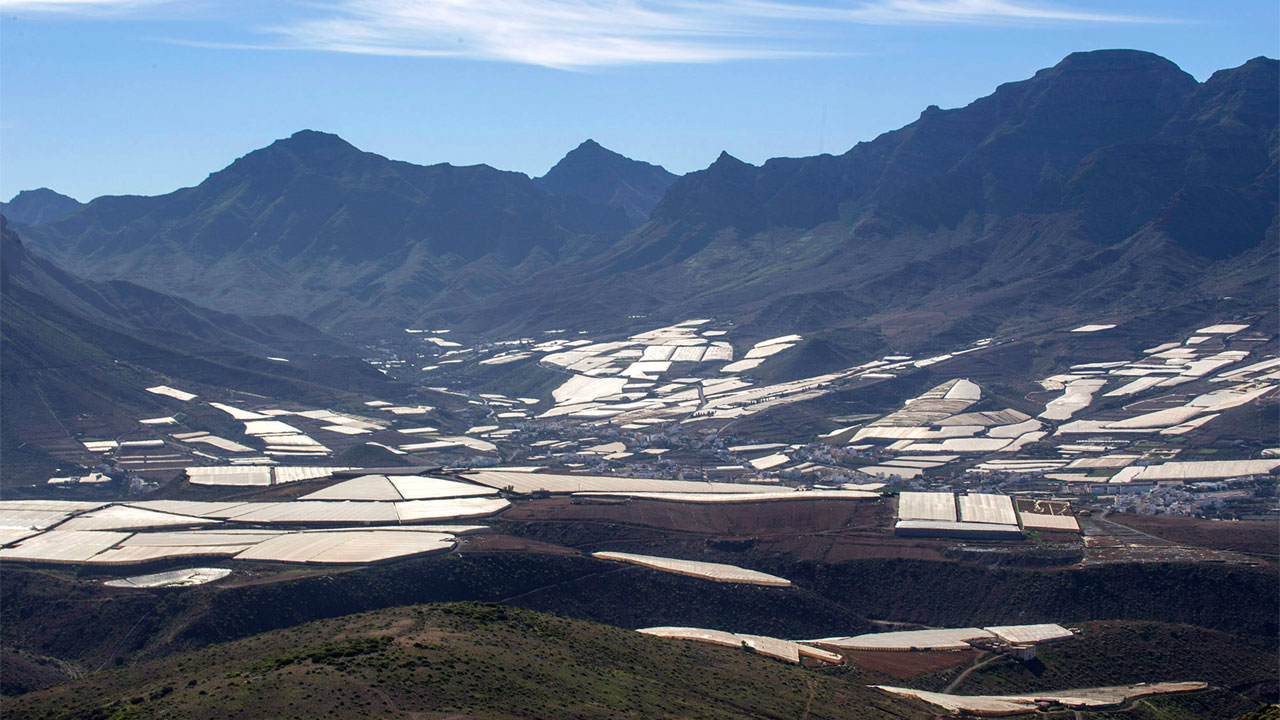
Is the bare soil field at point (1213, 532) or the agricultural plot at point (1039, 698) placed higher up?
the bare soil field at point (1213, 532)

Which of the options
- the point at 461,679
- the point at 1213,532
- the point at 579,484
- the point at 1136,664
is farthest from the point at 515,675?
the point at 1213,532

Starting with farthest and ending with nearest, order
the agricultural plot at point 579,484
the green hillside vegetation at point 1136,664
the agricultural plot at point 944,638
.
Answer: the agricultural plot at point 579,484
the agricultural plot at point 944,638
the green hillside vegetation at point 1136,664

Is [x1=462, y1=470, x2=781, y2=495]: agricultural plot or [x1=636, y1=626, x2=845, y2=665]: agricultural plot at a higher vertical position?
[x1=462, y1=470, x2=781, y2=495]: agricultural plot

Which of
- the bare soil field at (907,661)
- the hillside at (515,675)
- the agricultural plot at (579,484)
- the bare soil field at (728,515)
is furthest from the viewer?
the agricultural plot at (579,484)

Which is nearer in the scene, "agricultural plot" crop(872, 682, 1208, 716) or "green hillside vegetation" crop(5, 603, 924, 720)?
"green hillside vegetation" crop(5, 603, 924, 720)

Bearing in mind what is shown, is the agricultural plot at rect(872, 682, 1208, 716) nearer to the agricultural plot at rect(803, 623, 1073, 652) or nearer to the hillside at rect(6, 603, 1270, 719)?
the hillside at rect(6, 603, 1270, 719)

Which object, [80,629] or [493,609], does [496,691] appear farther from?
[80,629]

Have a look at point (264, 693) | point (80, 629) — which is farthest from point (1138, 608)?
point (80, 629)

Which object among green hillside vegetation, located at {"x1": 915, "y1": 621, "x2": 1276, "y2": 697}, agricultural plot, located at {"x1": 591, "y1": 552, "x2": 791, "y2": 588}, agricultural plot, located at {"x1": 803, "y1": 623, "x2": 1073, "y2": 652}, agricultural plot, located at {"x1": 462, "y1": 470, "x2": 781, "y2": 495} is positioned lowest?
green hillside vegetation, located at {"x1": 915, "y1": 621, "x2": 1276, "y2": 697}

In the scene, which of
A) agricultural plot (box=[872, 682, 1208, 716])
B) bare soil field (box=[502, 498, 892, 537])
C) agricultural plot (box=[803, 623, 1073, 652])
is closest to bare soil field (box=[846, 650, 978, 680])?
agricultural plot (box=[803, 623, 1073, 652])

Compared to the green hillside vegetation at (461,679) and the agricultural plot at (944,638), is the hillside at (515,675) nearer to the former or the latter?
the green hillside vegetation at (461,679)

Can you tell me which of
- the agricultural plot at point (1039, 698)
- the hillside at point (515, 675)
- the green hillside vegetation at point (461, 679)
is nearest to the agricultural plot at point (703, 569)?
the hillside at point (515, 675)

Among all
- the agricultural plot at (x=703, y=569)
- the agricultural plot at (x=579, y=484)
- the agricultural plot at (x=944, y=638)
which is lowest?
the agricultural plot at (x=944, y=638)
